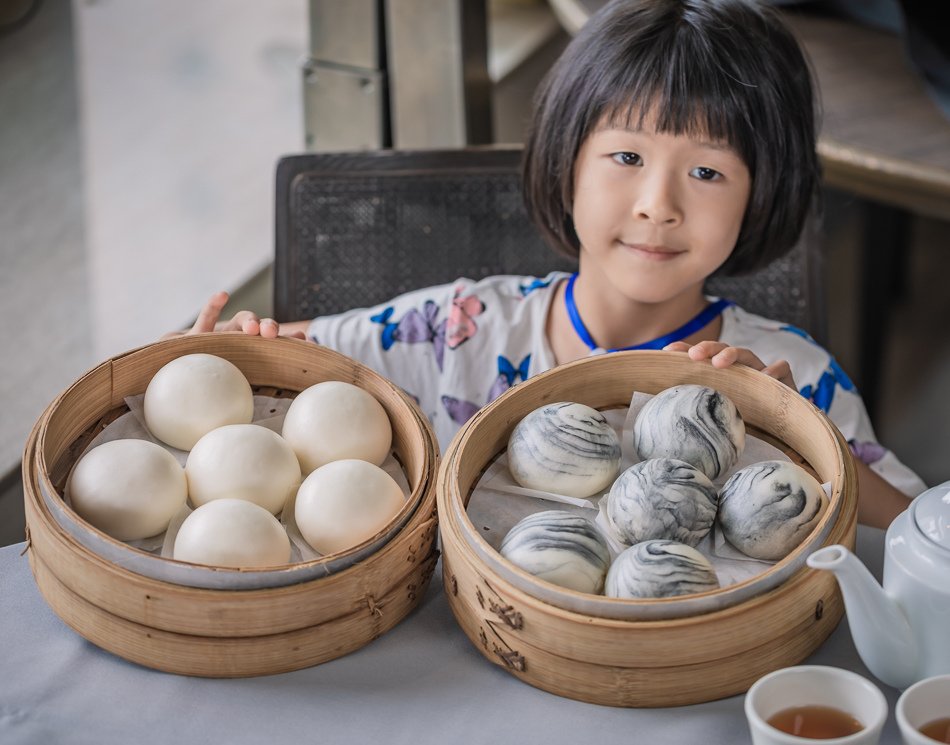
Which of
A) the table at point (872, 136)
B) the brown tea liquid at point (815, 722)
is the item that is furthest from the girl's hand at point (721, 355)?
the table at point (872, 136)

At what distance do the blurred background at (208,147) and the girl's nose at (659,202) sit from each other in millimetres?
780

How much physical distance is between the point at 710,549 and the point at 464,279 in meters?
0.73

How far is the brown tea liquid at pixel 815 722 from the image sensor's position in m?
0.73

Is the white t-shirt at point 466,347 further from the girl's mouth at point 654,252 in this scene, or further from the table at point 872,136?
the table at point 872,136

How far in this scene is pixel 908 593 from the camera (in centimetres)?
77

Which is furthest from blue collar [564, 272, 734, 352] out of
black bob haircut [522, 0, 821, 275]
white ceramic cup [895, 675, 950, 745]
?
white ceramic cup [895, 675, 950, 745]

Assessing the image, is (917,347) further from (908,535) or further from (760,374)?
(908,535)

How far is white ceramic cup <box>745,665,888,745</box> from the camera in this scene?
727 millimetres

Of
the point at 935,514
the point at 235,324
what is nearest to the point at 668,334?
the point at 235,324

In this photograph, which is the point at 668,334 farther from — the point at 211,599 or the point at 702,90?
the point at 211,599

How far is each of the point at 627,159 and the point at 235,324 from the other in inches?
18.1

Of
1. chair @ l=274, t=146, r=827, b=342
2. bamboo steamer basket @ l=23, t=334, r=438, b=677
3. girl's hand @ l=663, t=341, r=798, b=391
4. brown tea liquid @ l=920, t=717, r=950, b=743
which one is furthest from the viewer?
chair @ l=274, t=146, r=827, b=342

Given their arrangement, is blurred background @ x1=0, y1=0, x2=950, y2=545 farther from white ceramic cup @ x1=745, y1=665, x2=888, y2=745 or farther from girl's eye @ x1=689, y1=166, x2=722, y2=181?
white ceramic cup @ x1=745, y1=665, x2=888, y2=745

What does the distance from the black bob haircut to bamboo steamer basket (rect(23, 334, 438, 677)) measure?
477 millimetres
